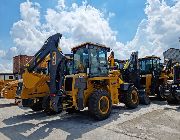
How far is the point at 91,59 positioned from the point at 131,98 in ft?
11.9

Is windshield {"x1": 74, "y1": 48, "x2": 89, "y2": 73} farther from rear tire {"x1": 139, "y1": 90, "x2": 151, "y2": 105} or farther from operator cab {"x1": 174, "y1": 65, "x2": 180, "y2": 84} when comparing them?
operator cab {"x1": 174, "y1": 65, "x2": 180, "y2": 84}

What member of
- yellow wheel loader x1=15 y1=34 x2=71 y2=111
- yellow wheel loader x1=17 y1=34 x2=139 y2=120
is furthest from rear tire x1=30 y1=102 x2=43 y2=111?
yellow wheel loader x1=15 y1=34 x2=71 y2=111

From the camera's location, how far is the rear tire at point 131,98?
12940 millimetres

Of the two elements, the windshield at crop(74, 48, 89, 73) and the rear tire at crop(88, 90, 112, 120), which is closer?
the rear tire at crop(88, 90, 112, 120)

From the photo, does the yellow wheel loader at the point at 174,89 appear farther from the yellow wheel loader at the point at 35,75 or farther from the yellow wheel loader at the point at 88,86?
the yellow wheel loader at the point at 35,75

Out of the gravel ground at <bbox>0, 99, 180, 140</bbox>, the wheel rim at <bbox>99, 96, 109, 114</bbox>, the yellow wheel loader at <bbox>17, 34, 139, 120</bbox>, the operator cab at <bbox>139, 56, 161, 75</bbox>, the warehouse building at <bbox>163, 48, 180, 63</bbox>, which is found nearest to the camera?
the gravel ground at <bbox>0, 99, 180, 140</bbox>

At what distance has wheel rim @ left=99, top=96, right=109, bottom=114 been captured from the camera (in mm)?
10398

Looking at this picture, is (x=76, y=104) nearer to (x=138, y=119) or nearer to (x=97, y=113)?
(x=97, y=113)

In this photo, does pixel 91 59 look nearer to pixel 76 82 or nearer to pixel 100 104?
pixel 76 82

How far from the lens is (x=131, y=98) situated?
13102 millimetres

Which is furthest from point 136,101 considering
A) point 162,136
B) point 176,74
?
point 162,136

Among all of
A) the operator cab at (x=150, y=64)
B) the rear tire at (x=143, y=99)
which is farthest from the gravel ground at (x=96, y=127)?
the operator cab at (x=150, y=64)

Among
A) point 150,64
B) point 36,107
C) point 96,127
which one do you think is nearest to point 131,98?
point 96,127

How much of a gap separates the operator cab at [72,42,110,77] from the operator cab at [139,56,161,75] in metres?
6.09
